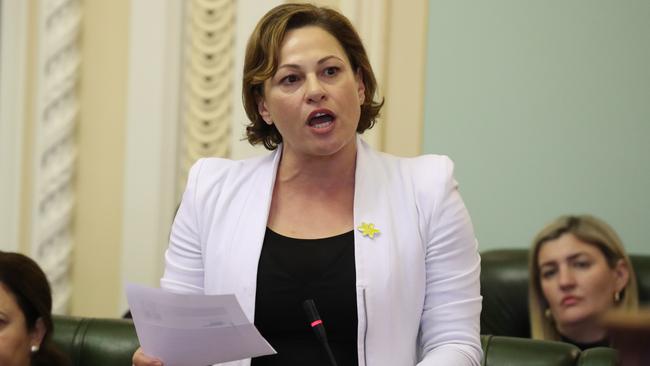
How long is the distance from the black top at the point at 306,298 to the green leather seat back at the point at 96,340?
0.77 metres

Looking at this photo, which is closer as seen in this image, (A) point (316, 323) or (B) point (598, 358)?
(A) point (316, 323)

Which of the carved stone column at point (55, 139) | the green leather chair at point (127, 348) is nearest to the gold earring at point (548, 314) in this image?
the green leather chair at point (127, 348)

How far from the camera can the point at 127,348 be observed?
106 inches

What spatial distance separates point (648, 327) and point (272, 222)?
1.47m

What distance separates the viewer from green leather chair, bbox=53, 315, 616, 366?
238cm

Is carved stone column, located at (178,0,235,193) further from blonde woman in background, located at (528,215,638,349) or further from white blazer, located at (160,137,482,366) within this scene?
white blazer, located at (160,137,482,366)

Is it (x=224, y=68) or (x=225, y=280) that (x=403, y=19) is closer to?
(x=224, y=68)

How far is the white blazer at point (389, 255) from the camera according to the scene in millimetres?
1992

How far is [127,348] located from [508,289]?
4.83 ft

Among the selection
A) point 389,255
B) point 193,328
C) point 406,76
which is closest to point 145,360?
point 193,328

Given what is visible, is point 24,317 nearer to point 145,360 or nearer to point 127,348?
point 127,348

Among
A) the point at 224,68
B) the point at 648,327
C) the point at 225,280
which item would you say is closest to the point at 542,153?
the point at 224,68

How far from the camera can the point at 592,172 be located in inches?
148

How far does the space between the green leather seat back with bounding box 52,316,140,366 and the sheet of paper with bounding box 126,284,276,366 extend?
756 mm
